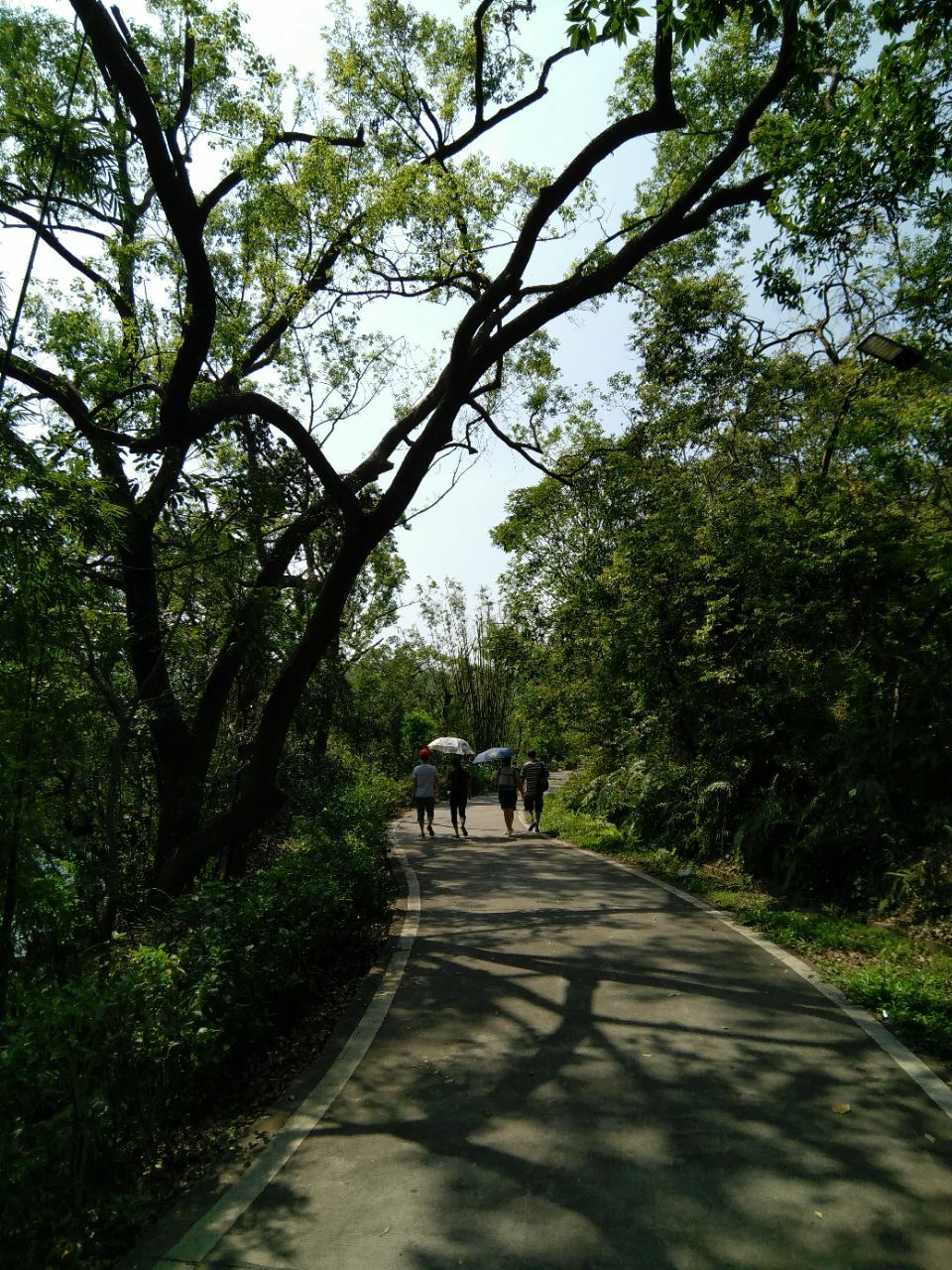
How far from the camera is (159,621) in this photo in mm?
10727

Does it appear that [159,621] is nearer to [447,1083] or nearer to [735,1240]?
[447,1083]

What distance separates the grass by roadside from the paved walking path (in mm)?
365

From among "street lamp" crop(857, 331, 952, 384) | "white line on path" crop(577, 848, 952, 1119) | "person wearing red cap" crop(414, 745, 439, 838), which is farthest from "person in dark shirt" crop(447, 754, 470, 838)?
"street lamp" crop(857, 331, 952, 384)

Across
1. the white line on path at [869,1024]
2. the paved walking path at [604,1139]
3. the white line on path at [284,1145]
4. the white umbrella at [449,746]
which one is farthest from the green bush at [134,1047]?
the white umbrella at [449,746]

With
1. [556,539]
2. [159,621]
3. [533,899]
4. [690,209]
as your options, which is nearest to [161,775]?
[159,621]

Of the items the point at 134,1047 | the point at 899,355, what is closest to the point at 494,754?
the point at 899,355

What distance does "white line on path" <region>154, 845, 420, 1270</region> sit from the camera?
3.66 metres

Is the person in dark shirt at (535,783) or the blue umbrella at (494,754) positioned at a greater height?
the blue umbrella at (494,754)

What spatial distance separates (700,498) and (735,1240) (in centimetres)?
1293

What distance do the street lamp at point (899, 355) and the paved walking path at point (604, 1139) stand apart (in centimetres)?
584

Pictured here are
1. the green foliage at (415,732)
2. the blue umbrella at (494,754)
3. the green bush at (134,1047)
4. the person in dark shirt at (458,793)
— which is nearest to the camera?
the green bush at (134,1047)

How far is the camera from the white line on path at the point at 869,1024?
5070 mm

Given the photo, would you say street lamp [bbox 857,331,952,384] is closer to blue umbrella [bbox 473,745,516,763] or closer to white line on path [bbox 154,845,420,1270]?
Answer: white line on path [bbox 154,845,420,1270]

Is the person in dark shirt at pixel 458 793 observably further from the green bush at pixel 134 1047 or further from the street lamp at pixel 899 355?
the street lamp at pixel 899 355
